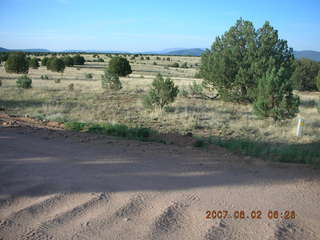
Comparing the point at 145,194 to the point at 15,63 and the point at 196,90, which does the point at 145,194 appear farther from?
the point at 15,63

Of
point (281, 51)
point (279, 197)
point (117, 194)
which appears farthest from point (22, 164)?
point (281, 51)

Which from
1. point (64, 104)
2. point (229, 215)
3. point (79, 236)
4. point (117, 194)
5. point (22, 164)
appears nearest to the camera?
point (79, 236)

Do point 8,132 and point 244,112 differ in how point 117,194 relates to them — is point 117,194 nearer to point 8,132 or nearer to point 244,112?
point 8,132

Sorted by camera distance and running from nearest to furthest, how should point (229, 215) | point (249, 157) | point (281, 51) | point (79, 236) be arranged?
point (79, 236) < point (229, 215) < point (249, 157) < point (281, 51)

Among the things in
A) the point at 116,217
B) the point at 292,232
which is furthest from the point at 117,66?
the point at 292,232

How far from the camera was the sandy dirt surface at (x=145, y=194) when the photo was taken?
11.6 feet

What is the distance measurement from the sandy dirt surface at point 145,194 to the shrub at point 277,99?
311 inches

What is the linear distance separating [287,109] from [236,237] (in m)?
11.6

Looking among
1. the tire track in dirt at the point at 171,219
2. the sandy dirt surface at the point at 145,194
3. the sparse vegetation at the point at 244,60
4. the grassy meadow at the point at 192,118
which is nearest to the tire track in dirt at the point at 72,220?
the sandy dirt surface at the point at 145,194

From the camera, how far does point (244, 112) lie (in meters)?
17.7

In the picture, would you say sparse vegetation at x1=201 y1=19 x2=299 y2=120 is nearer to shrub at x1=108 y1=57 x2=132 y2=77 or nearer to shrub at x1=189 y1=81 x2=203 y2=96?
shrub at x1=189 y1=81 x2=203 y2=96

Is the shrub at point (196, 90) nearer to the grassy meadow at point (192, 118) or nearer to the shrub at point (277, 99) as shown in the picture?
the grassy meadow at point (192, 118)

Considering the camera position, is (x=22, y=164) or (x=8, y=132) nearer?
(x=22, y=164)

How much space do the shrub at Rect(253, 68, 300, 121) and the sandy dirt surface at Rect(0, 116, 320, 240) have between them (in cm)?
790
